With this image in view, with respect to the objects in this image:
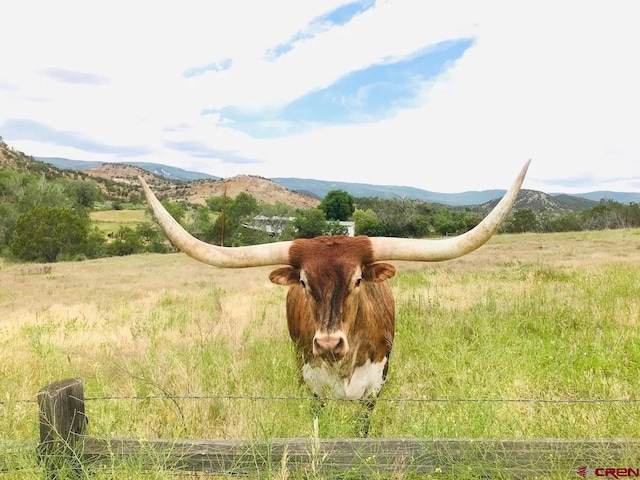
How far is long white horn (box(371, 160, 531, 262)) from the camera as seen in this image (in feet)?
9.68

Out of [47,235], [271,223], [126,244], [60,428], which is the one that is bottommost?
[126,244]

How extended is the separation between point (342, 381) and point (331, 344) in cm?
92

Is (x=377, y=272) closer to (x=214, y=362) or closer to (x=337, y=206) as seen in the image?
(x=214, y=362)

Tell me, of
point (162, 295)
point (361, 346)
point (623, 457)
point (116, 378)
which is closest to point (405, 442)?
→ point (623, 457)

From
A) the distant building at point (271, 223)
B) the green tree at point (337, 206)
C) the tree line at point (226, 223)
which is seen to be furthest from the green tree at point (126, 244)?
the green tree at point (337, 206)

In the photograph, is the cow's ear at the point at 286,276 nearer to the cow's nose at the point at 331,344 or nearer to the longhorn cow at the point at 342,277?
the longhorn cow at the point at 342,277

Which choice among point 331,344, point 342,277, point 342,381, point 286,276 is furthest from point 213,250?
point 342,381

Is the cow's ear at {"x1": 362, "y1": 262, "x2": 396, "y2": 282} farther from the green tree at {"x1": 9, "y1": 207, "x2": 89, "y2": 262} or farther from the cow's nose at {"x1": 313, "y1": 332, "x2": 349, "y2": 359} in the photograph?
the green tree at {"x1": 9, "y1": 207, "x2": 89, "y2": 262}

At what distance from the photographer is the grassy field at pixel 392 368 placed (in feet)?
11.1

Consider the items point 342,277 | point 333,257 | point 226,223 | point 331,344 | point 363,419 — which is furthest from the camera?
point 226,223

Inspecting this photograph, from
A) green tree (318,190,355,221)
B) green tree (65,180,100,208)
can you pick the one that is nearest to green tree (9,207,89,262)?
green tree (318,190,355,221)

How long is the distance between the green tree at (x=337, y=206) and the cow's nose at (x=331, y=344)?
57356 mm

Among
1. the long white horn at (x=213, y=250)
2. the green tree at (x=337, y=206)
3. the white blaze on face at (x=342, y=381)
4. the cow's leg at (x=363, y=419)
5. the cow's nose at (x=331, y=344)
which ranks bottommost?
the cow's leg at (x=363, y=419)

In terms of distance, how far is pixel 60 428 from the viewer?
2424 mm
